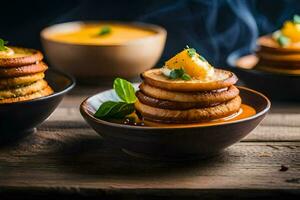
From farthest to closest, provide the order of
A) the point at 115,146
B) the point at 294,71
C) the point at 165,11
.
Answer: the point at 165,11
the point at 294,71
the point at 115,146

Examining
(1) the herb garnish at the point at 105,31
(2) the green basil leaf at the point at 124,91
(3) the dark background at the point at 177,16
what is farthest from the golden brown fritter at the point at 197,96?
(3) the dark background at the point at 177,16

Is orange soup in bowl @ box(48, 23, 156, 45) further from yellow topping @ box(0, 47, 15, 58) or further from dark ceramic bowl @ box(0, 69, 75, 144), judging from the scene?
dark ceramic bowl @ box(0, 69, 75, 144)

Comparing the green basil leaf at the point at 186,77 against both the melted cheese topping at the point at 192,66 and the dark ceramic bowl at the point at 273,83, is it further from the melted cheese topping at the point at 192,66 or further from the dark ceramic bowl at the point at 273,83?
the dark ceramic bowl at the point at 273,83

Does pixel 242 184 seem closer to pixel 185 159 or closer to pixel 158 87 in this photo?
pixel 185 159

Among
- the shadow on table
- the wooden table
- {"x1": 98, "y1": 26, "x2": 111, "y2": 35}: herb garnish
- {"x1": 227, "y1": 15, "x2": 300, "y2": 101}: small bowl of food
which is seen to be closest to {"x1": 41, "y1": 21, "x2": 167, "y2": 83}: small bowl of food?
{"x1": 98, "y1": 26, "x2": 111, "y2": 35}: herb garnish

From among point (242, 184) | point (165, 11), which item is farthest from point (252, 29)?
point (242, 184)

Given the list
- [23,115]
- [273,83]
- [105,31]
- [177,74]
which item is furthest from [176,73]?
[105,31]
